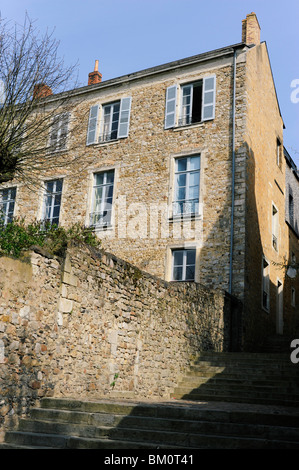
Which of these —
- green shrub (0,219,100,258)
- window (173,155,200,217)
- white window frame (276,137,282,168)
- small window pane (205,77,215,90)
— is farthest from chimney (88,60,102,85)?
green shrub (0,219,100,258)

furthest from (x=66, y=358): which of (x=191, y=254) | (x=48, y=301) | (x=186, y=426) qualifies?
(x=191, y=254)

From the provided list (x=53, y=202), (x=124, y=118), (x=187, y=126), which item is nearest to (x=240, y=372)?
(x=187, y=126)

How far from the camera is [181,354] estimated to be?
31.5ft

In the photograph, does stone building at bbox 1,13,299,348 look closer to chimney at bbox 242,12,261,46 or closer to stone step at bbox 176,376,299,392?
chimney at bbox 242,12,261,46

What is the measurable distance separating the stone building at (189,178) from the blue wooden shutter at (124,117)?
0.03m

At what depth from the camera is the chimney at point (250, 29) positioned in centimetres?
1452

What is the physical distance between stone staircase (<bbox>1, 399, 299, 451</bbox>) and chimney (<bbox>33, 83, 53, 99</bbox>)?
5696 mm

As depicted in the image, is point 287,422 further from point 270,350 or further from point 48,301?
point 270,350

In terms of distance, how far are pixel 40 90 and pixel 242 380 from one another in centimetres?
651

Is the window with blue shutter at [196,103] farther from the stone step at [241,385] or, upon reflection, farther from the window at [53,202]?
the stone step at [241,385]

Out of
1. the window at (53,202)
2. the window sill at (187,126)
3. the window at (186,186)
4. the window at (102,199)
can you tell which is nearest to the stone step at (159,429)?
the window at (186,186)

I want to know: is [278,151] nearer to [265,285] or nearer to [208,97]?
[208,97]

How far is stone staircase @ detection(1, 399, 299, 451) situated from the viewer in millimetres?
4977

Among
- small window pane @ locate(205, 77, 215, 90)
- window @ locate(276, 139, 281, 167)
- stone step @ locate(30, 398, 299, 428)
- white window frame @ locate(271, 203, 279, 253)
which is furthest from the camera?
window @ locate(276, 139, 281, 167)
